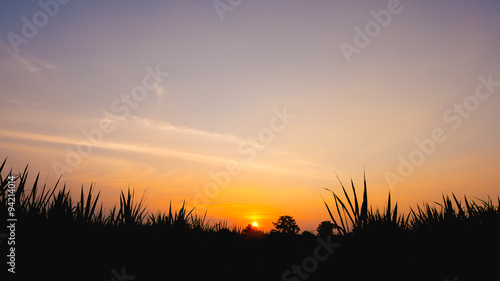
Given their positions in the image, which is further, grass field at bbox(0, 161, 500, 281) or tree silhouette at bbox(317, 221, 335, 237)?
tree silhouette at bbox(317, 221, 335, 237)

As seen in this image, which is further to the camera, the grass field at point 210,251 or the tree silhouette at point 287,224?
the tree silhouette at point 287,224

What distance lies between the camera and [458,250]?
16.3 feet

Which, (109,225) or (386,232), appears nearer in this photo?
(386,232)

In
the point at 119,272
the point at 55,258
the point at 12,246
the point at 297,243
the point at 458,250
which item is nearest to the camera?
the point at 12,246

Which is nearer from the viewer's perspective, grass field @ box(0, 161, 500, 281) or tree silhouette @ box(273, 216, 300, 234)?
grass field @ box(0, 161, 500, 281)

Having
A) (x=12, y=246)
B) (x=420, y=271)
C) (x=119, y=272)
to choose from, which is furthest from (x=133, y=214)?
(x=420, y=271)

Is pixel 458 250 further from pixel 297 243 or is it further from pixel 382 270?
pixel 297 243

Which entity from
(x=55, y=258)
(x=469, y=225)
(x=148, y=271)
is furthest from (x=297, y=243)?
(x=55, y=258)

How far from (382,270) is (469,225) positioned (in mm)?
2886

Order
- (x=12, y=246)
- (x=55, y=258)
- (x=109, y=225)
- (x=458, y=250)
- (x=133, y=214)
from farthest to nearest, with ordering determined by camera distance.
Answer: (x=133, y=214) → (x=109, y=225) → (x=458, y=250) → (x=55, y=258) → (x=12, y=246)

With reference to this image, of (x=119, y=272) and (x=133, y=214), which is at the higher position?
(x=133, y=214)

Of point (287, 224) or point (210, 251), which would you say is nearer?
point (210, 251)

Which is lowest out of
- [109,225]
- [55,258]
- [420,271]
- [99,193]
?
[420,271]

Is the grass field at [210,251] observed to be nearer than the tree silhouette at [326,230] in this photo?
Yes
